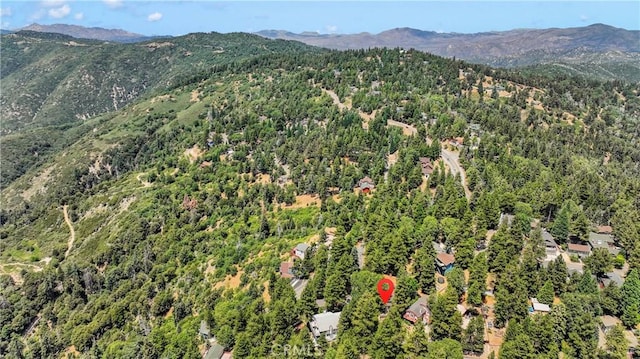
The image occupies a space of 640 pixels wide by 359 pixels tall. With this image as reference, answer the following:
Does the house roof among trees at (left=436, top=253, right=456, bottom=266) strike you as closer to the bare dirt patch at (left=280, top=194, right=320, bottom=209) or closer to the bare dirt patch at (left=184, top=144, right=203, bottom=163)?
the bare dirt patch at (left=280, top=194, right=320, bottom=209)

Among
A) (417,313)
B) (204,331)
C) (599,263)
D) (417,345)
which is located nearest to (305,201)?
(204,331)

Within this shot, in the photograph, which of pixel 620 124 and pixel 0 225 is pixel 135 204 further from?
pixel 620 124

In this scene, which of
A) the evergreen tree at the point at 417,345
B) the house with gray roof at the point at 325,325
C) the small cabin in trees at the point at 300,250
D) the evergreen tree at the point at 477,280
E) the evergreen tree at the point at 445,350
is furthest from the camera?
the small cabin in trees at the point at 300,250

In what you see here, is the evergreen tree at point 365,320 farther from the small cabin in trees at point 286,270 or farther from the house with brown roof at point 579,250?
the house with brown roof at point 579,250

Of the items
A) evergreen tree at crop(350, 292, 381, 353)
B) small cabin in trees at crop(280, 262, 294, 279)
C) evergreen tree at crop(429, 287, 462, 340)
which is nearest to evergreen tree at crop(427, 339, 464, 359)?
evergreen tree at crop(429, 287, 462, 340)

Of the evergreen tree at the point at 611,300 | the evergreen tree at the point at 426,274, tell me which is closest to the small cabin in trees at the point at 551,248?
the evergreen tree at the point at 611,300

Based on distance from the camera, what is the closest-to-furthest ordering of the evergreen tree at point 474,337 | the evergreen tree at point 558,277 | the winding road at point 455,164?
the evergreen tree at point 474,337, the evergreen tree at point 558,277, the winding road at point 455,164
